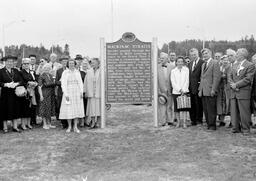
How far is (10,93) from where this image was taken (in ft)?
33.2

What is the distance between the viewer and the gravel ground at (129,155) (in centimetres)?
633

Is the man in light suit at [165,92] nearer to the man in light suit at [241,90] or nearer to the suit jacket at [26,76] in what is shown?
the man in light suit at [241,90]

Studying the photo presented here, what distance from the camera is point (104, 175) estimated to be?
6332 mm

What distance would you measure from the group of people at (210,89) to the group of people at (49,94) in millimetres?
1920

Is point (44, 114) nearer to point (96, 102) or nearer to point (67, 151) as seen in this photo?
point (96, 102)

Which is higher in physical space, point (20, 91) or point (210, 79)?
point (210, 79)

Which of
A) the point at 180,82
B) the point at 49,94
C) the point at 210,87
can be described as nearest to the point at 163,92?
the point at 180,82

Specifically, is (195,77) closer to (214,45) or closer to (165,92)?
(165,92)

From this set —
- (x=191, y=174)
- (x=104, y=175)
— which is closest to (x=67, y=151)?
(x=104, y=175)

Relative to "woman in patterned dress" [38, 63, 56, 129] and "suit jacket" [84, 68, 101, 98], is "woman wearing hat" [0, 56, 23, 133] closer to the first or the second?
"woman in patterned dress" [38, 63, 56, 129]

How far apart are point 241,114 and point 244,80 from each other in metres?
0.84

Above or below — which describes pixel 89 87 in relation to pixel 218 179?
above

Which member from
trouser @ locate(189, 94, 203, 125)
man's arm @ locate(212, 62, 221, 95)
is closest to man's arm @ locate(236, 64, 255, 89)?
man's arm @ locate(212, 62, 221, 95)

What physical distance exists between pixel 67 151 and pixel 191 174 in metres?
2.82
